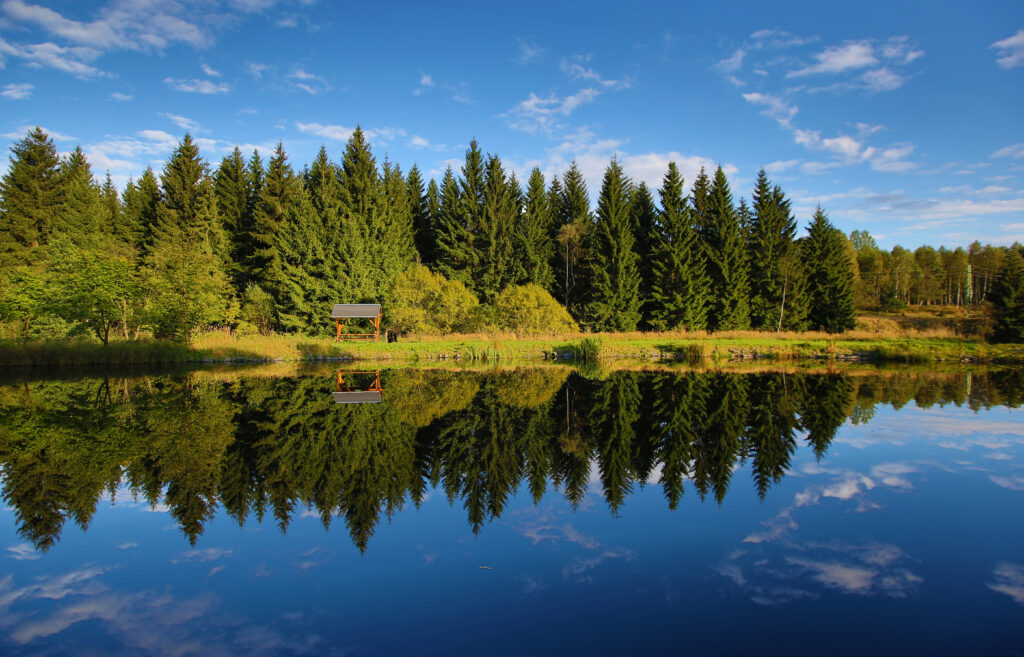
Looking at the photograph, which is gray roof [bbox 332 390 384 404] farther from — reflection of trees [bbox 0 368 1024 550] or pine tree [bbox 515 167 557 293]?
pine tree [bbox 515 167 557 293]

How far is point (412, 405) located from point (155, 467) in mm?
5904

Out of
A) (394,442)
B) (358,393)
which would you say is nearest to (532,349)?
(358,393)

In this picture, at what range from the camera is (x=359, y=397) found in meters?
14.1

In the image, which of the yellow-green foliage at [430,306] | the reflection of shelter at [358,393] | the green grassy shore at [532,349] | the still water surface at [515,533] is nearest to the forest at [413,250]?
the yellow-green foliage at [430,306]

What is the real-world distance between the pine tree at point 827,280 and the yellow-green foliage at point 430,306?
25252 millimetres

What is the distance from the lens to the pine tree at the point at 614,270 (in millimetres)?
35469

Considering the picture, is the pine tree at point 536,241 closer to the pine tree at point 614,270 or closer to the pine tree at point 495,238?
the pine tree at point 495,238

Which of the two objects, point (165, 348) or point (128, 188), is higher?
point (128, 188)

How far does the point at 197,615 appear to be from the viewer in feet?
13.2

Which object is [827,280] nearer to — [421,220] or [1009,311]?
[1009,311]

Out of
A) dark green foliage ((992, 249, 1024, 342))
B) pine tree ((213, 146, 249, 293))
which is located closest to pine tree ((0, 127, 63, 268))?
pine tree ((213, 146, 249, 293))

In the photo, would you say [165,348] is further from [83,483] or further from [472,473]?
[472,473]

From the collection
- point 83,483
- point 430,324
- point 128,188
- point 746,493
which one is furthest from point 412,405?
point 128,188

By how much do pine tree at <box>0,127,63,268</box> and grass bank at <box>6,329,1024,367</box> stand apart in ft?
53.2
